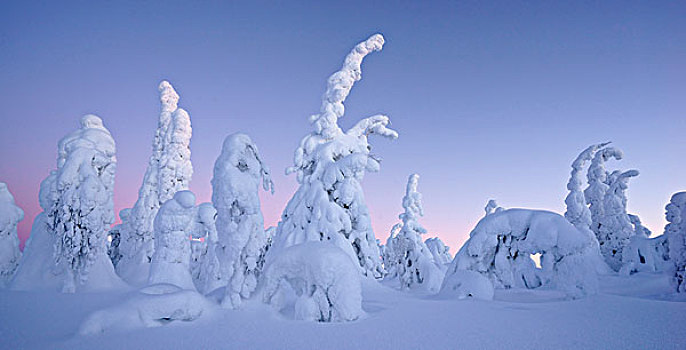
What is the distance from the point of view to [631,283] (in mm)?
15922

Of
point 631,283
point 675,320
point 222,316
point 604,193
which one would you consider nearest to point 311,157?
point 222,316

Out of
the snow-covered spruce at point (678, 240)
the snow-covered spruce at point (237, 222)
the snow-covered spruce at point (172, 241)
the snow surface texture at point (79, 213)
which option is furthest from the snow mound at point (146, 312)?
the snow-covered spruce at point (678, 240)

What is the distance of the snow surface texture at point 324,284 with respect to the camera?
732 cm

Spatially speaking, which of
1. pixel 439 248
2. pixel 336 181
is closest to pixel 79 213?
→ pixel 336 181

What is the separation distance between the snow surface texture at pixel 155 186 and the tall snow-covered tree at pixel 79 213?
745 cm

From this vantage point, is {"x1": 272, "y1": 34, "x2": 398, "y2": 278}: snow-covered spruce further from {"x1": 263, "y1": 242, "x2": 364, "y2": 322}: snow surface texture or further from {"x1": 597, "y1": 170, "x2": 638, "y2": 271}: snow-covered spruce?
{"x1": 597, "y1": 170, "x2": 638, "y2": 271}: snow-covered spruce

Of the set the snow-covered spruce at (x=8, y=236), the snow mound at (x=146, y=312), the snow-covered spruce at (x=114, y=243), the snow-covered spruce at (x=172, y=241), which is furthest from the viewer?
the snow-covered spruce at (x=114, y=243)

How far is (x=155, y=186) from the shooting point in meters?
21.8

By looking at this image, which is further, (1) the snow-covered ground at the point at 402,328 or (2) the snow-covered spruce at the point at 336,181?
(2) the snow-covered spruce at the point at 336,181

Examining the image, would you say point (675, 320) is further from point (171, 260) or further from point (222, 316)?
point (171, 260)

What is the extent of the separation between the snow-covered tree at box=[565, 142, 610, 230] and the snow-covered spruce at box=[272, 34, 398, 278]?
12.5 metres

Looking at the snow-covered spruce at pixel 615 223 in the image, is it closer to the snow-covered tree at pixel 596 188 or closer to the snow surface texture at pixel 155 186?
the snow-covered tree at pixel 596 188

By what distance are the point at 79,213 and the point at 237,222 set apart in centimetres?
749

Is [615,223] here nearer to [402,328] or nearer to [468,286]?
[468,286]
